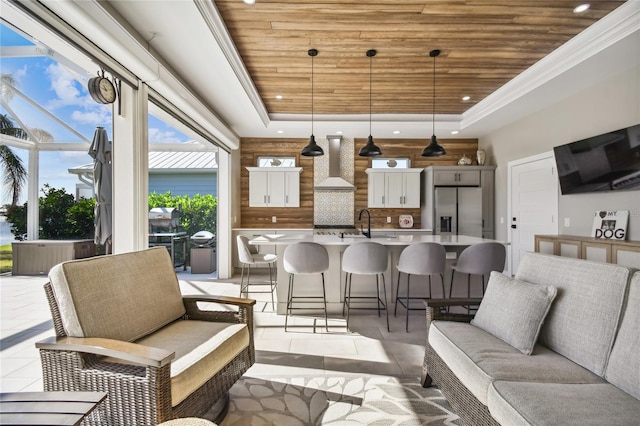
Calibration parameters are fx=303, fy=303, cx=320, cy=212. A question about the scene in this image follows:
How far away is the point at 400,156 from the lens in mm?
6438

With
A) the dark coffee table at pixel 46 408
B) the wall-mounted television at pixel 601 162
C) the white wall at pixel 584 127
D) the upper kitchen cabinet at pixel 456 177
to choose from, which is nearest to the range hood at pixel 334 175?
the upper kitchen cabinet at pixel 456 177

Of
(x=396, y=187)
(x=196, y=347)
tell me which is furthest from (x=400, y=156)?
(x=196, y=347)

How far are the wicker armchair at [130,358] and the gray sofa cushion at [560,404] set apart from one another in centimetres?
136

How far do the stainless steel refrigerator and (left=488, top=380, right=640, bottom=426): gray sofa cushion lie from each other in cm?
460

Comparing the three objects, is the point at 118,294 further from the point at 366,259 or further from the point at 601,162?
the point at 601,162

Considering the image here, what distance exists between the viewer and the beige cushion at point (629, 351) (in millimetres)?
1216

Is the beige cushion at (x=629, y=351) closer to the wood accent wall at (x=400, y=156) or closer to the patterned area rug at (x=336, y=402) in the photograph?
the patterned area rug at (x=336, y=402)

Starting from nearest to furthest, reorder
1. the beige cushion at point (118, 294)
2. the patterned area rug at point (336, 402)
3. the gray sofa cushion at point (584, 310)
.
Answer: the gray sofa cushion at point (584, 310)
the beige cushion at point (118, 294)
the patterned area rug at point (336, 402)

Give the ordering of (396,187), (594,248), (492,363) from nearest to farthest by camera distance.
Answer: (492,363)
(594,248)
(396,187)

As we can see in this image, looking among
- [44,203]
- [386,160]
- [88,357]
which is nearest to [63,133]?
[44,203]

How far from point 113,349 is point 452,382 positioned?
5.59ft

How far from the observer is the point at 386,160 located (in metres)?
6.50

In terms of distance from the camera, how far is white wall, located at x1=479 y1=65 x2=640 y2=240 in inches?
130

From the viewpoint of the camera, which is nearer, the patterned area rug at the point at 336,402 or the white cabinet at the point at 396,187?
the patterned area rug at the point at 336,402
